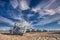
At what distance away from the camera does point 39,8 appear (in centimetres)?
459

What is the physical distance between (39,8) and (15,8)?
1.76ft

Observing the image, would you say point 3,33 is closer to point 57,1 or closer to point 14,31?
point 14,31

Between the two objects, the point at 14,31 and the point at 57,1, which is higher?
the point at 57,1

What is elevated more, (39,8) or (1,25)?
(39,8)

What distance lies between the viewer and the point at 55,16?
15.0 ft

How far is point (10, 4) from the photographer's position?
4.57 metres

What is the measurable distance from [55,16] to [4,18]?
1142 mm

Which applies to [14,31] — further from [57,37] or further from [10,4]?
[57,37]

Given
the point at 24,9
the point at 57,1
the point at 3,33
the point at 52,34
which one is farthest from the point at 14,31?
the point at 57,1

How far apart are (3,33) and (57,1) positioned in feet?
4.60

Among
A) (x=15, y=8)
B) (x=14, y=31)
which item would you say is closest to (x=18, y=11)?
(x=15, y=8)

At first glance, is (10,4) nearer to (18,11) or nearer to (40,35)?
(18,11)

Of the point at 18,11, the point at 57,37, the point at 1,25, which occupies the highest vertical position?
the point at 18,11

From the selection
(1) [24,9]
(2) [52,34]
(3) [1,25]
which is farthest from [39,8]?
(3) [1,25]
